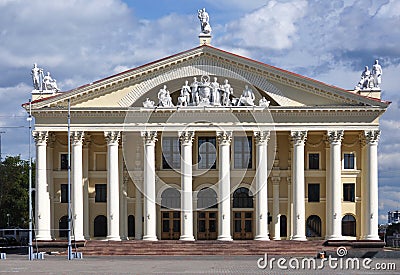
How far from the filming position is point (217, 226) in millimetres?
73062

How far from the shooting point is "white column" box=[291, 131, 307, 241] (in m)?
68.7

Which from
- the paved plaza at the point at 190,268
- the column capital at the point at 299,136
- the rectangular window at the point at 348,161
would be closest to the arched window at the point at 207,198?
the column capital at the point at 299,136

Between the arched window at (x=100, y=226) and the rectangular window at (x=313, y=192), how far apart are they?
15928 millimetres

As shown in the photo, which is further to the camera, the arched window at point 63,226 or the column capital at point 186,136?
the arched window at point 63,226

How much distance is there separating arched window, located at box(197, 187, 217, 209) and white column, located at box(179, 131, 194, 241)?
362cm

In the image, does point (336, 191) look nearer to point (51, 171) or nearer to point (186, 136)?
point (186, 136)

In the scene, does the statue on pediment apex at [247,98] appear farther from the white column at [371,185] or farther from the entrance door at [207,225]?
the entrance door at [207,225]

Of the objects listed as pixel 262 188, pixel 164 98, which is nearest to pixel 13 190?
pixel 164 98

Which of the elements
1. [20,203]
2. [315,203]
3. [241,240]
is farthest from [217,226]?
[20,203]

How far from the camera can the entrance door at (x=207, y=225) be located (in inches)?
2886

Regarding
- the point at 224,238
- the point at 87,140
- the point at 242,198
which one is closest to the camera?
the point at 224,238

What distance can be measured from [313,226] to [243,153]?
7.80 metres

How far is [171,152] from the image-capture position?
72.5m

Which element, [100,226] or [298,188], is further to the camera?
[100,226]
